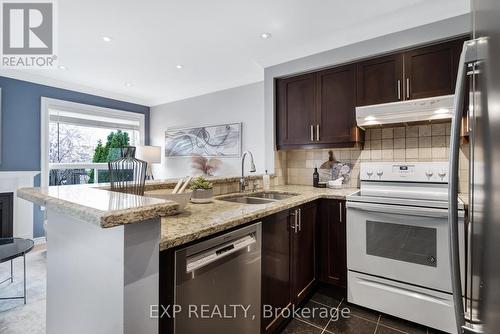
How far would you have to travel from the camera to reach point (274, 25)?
2.34 m

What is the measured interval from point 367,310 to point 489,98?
2.03 metres

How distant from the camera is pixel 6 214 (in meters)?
3.28

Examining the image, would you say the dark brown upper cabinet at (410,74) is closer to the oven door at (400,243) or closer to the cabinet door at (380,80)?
the cabinet door at (380,80)

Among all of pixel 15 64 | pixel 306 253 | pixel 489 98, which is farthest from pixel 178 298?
pixel 15 64

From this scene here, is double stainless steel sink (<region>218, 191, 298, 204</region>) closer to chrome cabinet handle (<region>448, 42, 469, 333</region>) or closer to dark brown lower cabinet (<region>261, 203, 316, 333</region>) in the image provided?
dark brown lower cabinet (<region>261, 203, 316, 333</region>)

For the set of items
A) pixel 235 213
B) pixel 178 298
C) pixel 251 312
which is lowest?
pixel 251 312

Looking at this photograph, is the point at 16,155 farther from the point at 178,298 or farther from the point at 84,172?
the point at 178,298

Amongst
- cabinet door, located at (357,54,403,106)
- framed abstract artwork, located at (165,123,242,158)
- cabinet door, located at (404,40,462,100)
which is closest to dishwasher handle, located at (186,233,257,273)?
cabinet door, located at (357,54,403,106)

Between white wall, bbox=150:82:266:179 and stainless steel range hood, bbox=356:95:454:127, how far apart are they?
5.20 feet

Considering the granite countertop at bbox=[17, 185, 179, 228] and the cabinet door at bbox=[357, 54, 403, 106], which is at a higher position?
the cabinet door at bbox=[357, 54, 403, 106]

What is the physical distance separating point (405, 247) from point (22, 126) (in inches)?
190

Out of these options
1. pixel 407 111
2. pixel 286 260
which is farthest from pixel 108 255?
pixel 407 111

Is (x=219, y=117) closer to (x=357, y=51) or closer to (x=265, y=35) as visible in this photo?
(x=265, y=35)

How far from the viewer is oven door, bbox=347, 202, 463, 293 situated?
1.70m
